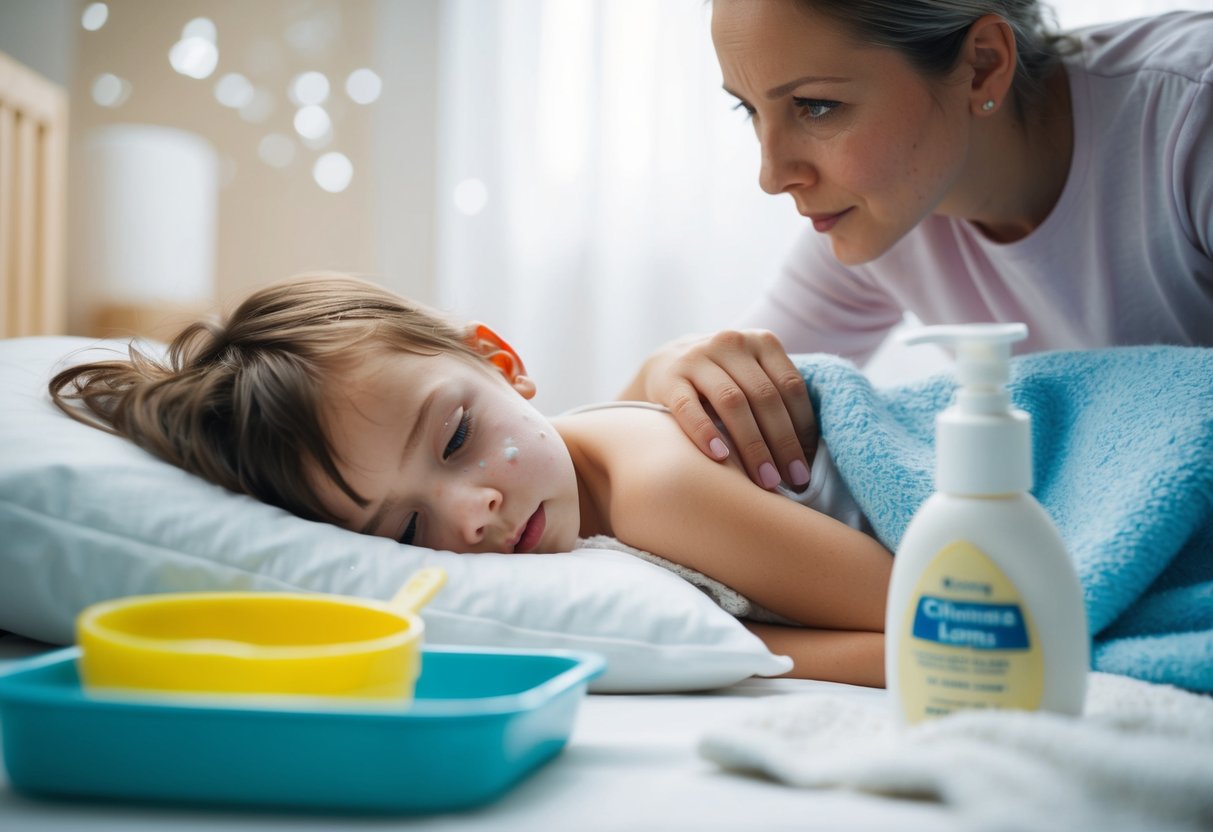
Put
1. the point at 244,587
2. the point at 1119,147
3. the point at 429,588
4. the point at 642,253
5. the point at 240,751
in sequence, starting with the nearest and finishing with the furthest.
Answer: the point at 240,751
the point at 429,588
the point at 244,587
the point at 1119,147
the point at 642,253

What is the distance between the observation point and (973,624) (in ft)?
1.77

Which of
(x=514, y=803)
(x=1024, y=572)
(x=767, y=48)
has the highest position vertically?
(x=767, y=48)

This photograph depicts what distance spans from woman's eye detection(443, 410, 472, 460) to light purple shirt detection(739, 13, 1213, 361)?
84 cm

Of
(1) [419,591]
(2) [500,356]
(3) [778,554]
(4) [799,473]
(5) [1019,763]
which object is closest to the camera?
(5) [1019,763]

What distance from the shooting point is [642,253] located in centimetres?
270

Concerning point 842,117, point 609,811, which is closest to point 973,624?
point 609,811

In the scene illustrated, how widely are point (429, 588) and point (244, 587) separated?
0.74 feet

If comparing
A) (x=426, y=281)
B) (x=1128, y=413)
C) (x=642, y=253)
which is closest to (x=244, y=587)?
(x=1128, y=413)

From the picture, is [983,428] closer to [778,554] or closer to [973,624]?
[973,624]

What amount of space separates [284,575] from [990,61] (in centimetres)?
101

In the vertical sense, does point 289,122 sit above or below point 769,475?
above

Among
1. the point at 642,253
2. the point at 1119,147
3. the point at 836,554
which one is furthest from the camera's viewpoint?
the point at 642,253

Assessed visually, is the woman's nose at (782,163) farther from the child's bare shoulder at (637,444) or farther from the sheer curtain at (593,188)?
the sheer curtain at (593,188)

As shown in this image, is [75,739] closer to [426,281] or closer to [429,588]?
[429,588]
